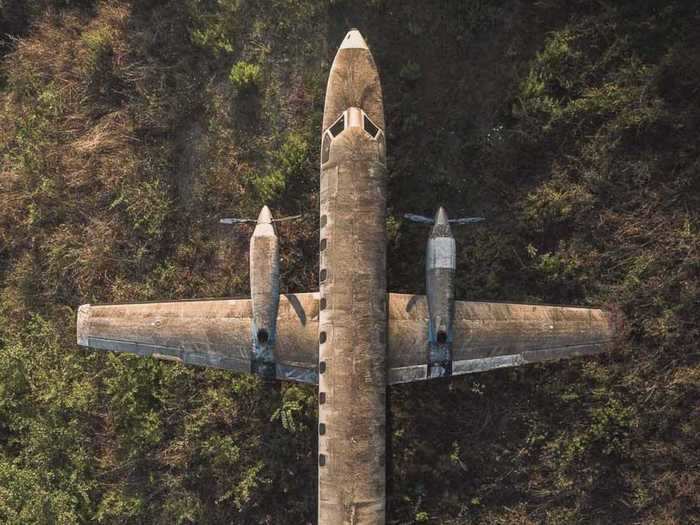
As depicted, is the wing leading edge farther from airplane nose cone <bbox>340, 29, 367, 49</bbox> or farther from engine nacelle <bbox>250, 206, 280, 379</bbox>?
airplane nose cone <bbox>340, 29, 367, 49</bbox>

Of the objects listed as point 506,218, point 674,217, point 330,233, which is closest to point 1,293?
point 330,233

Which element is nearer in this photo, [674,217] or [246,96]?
[674,217]

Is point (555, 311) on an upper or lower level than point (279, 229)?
lower

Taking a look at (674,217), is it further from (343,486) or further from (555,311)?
(343,486)

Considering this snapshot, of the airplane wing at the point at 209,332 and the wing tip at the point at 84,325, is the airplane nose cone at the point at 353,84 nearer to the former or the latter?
the airplane wing at the point at 209,332

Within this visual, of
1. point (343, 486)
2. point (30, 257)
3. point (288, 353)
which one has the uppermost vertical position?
point (30, 257)

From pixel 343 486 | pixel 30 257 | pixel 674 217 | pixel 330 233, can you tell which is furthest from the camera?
pixel 30 257

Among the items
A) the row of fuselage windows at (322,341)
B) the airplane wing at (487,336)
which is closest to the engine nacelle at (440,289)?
the airplane wing at (487,336)
